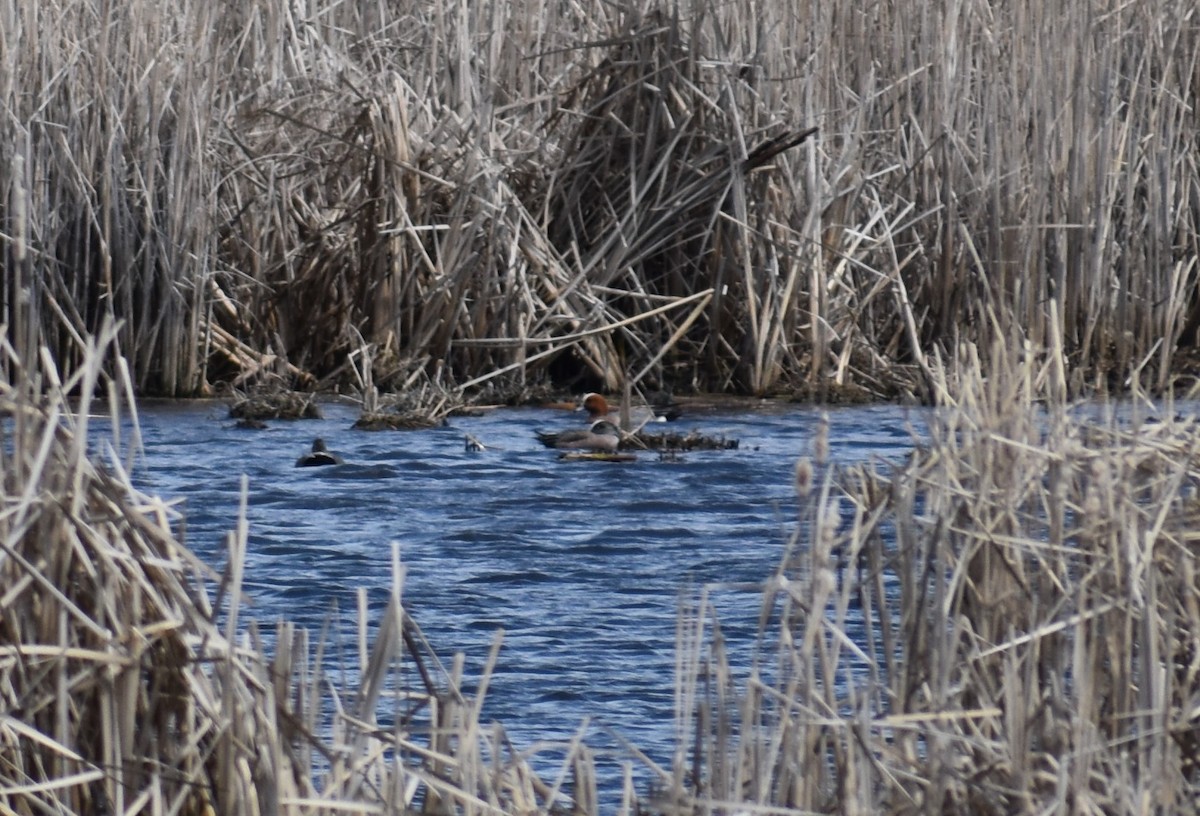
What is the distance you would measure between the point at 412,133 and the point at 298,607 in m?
4.30

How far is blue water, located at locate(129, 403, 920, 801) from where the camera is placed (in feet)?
17.7

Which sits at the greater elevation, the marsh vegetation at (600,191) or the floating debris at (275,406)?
the marsh vegetation at (600,191)

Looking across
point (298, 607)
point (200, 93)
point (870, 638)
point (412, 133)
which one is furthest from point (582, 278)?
point (870, 638)

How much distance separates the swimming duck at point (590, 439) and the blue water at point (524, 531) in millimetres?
86

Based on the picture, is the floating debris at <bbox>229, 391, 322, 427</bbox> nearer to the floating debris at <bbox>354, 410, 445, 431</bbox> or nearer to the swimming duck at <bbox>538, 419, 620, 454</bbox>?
the floating debris at <bbox>354, 410, 445, 431</bbox>

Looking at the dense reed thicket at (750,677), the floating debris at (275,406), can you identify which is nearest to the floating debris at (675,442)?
the floating debris at (275,406)

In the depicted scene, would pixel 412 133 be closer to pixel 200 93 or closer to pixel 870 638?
pixel 200 93

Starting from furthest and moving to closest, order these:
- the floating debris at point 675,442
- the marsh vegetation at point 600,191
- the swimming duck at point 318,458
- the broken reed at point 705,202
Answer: the broken reed at point 705,202 < the marsh vegetation at point 600,191 < the floating debris at point 675,442 < the swimming duck at point 318,458

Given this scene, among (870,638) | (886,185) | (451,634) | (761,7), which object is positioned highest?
(761,7)

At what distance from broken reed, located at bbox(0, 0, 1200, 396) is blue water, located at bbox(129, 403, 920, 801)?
0.50 meters

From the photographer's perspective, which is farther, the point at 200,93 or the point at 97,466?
the point at 200,93

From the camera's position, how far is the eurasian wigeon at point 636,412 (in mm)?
8859

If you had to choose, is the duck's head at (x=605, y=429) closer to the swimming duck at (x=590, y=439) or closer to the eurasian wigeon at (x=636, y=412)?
the swimming duck at (x=590, y=439)

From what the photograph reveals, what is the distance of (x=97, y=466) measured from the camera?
298 cm
